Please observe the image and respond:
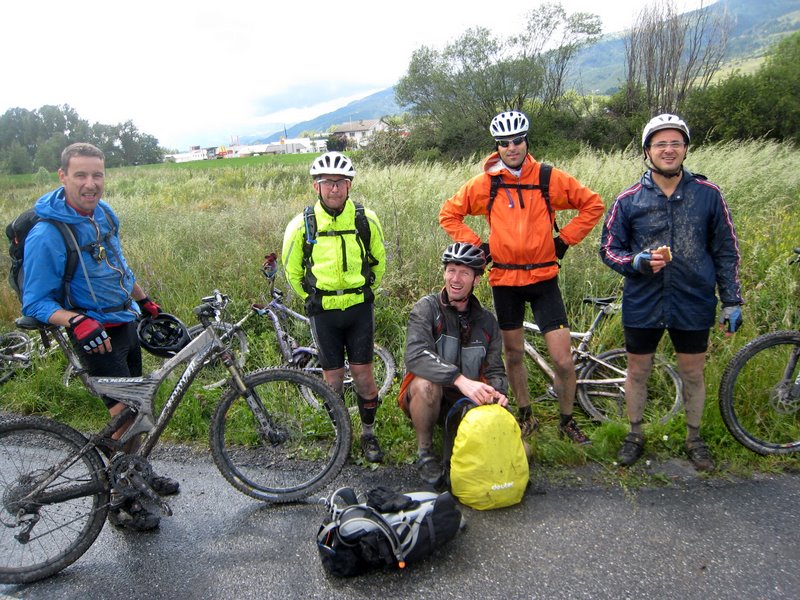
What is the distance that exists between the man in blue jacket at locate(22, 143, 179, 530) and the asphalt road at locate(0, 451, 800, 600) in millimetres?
356

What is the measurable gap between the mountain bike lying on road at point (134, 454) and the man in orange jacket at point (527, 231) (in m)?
1.50

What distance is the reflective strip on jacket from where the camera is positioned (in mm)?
3084

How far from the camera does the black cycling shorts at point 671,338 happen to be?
3.19 metres

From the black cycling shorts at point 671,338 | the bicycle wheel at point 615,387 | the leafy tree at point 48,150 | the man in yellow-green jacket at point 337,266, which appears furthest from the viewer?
the leafy tree at point 48,150

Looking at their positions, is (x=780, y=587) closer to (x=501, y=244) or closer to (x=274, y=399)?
(x=501, y=244)

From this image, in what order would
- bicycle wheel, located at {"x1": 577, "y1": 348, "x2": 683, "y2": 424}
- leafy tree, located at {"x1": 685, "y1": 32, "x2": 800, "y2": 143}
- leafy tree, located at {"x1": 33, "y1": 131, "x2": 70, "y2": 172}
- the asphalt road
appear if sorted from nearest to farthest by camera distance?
the asphalt road → bicycle wheel, located at {"x1": 577, "y1": 348, "x2": 683, "y2": 424} → leafy tree, located at {"x1": 685, "y1": 32, "x2": 800, "y2": 143} → leafy tree, located at {"x1": 33, "y1": 131, "x2": 70, "y2": 172}

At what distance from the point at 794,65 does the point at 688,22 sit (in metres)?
5.80

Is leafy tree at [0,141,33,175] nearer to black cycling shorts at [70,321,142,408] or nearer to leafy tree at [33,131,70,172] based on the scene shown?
leafy tree at [33,131,70,172]

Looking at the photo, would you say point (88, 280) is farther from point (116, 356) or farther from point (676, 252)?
point (676, 252)

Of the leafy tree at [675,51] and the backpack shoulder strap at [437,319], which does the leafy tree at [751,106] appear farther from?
the backpack shoulder strap at [437,319]

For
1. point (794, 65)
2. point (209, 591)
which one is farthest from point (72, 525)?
point (794, 65)

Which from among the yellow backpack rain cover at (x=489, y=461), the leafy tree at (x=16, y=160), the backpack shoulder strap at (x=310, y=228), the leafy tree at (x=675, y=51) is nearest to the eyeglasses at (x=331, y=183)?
the backpack shoulder strap at (x=310, y=228)

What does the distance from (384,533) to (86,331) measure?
1881 mm

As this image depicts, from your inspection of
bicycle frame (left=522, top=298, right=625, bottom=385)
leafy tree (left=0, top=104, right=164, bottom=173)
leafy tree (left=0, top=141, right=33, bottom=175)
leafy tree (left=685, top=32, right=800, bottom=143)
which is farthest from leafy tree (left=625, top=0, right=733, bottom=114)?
leafy tree (left=0, top=141, right=33, bottom=175)
